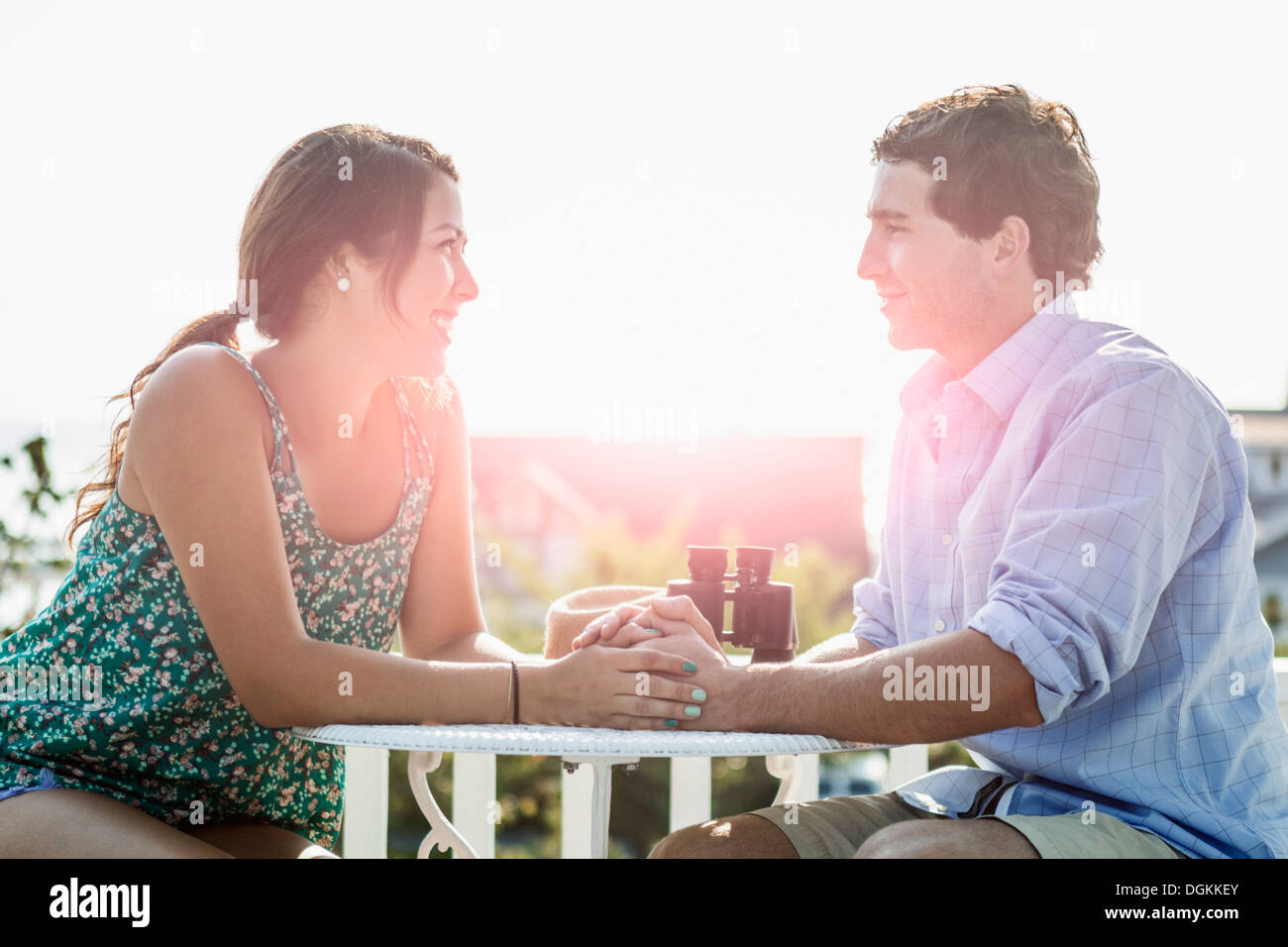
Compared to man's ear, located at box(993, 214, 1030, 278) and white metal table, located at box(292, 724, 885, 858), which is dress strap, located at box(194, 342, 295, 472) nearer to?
white metal table, located at box(292, 724, 885, 858)

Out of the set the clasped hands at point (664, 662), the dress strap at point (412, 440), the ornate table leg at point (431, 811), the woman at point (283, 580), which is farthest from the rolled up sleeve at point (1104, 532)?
the dress strap at point (412, 440)

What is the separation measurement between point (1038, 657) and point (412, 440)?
4.52ft

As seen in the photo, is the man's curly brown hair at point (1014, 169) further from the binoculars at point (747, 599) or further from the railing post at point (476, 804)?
the railing post at point (476, 804)

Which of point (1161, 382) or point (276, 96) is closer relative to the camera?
point (1161, 382)

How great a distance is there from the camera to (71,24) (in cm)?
564

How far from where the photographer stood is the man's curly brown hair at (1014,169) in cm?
231

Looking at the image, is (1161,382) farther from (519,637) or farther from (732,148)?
(732,148)

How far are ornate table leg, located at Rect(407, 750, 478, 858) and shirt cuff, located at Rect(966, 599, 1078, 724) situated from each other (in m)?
1.12

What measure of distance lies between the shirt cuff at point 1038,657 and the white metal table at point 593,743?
0.26 metres

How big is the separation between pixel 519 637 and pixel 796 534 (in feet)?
63.4

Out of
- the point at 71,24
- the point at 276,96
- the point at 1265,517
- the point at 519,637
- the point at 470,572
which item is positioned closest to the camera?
the point at 470,572

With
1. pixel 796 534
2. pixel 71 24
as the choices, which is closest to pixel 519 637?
pixel 71 24

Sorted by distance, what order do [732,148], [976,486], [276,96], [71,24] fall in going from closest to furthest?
1. [976,486]
2. [276,96]
3. [71,24]
4. [732,148]

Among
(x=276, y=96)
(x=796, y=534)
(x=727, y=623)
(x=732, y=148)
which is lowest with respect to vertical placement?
(x=796, y=534)
